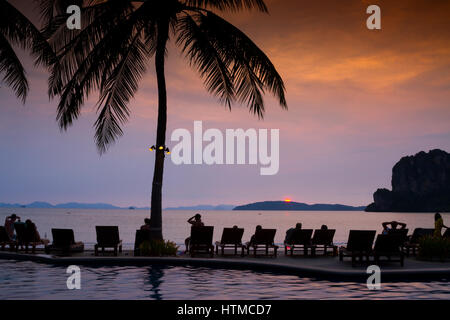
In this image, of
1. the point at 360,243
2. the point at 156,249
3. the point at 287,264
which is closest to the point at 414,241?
the point at 360,243

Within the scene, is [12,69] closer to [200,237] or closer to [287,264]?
[200,237]

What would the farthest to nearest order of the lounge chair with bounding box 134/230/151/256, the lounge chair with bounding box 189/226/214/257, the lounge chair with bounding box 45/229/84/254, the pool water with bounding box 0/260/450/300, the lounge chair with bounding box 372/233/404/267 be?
the lounge chair with bounding box 134/230/151/256 → the lounge chair with bounding box 45/229/84/254 → the lounge chair with bounding box 189/226/214/257 → the lounge chair with bounding box 372/233/404/267 → the pool water with bounding box 0/260/450/300

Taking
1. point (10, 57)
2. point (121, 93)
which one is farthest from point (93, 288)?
point (10, 57)

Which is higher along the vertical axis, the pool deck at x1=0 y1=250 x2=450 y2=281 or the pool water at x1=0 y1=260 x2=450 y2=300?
the pool deck at x1=0 y1=250 x2=450 y2=281

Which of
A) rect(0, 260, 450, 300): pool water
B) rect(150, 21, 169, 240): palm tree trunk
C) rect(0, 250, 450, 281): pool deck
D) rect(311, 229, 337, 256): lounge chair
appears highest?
rect(150, 21, 169, 240): palm tree trunk

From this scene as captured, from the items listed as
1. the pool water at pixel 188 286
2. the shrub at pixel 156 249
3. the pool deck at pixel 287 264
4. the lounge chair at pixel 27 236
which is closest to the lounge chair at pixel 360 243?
the pool deck at pixel 287 264

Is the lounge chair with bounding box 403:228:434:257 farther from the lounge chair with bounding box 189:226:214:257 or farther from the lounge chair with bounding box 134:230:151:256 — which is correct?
the lounge chair with bounding box 134:230:151:256

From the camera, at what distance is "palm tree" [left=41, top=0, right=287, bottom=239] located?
18.4 meters

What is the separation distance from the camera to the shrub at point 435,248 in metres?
17.6

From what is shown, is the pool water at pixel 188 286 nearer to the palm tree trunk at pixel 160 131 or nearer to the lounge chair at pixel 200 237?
the lounge chair at pixel 200 237

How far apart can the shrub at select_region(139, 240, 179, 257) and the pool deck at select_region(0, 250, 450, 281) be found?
114 centimetres

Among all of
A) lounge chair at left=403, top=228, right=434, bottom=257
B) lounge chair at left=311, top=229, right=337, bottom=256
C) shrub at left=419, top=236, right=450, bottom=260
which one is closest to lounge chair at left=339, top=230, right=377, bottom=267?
shrub at left=419, top=236, right=450, bottom=260
